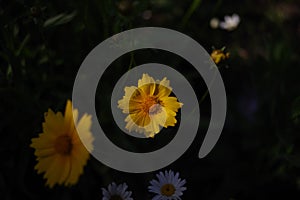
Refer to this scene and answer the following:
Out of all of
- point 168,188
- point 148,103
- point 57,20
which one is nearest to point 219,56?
point 148,103

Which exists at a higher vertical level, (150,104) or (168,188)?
(150,104)

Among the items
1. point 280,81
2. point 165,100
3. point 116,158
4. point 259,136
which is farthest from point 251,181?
point 165,100

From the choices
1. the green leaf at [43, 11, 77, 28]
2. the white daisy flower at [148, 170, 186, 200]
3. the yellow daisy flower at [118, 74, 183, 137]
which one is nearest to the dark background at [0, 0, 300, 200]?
the green leaf at [43, 11, 77, 28]

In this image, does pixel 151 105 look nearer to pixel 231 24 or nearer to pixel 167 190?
pixel 167 190

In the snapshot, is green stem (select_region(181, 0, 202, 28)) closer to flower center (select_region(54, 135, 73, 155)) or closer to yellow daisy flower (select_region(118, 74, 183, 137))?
yellow daisy flower (select_region(118, 74, 183, 137))

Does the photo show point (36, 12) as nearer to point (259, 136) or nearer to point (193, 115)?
point (193, 115)
